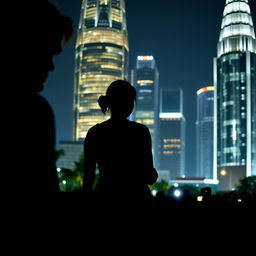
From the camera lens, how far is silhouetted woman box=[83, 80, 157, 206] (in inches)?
98.3

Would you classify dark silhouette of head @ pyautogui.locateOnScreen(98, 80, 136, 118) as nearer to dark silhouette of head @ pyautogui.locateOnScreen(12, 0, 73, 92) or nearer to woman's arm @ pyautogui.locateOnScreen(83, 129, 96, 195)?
woman's arm @ pyautogui.locateOnScreen(83, 129, 96, 195)

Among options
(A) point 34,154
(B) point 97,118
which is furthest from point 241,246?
(B) point 97,118

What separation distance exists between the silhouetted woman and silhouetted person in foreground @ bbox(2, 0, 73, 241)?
48.2 inches

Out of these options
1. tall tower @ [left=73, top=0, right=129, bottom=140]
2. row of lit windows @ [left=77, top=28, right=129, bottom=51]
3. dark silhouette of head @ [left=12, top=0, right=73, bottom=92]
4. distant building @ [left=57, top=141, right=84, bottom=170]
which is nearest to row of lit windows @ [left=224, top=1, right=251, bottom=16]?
tall tower @ [left=73, top=0, right=129, bottom=140]

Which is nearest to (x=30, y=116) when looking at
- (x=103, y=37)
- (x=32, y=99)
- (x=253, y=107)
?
(x=32, y=99)

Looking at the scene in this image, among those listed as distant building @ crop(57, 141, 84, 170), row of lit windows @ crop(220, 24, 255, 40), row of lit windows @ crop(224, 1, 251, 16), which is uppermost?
row of lit windows @ crop(224, 1, 251, 16)

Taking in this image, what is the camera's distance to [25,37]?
125 centimetres

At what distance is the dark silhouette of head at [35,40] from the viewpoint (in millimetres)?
1246

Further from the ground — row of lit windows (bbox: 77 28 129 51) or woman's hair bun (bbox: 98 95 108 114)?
row of lit windows (bbox: 77 28 129 51)

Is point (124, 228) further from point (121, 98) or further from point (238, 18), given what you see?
point (238, 18)

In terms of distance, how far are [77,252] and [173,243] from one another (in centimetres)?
86

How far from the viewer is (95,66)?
18862 cm

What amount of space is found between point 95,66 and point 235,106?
270ft

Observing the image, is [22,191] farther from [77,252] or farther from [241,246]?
Result: [241,246]
